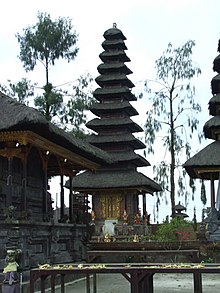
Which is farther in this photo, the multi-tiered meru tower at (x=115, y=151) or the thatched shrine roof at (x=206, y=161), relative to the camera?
the multi-tiered meru tower at (x=115, y=151)

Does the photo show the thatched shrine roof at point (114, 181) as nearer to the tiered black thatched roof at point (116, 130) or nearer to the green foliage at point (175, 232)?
the tiered black thatched roof at point (116, 130)

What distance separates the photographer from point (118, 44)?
1588 inches

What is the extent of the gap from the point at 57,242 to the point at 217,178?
12599 millimetres

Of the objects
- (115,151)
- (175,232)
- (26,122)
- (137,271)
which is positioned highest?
(115,151)

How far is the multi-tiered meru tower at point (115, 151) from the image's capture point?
36.0 metres

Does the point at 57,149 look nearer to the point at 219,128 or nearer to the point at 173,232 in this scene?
the point at 173,232

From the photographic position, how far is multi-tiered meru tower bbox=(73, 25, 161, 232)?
118 feet

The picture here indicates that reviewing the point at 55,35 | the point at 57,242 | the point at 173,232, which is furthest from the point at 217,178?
the point at 55,35

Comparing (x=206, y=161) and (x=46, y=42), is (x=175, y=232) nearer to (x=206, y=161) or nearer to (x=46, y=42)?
(x=206, y=161)

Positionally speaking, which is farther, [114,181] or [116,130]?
[116,130]

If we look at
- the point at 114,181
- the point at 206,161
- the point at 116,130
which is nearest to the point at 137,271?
the point at 206,161

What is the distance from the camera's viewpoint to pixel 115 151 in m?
37.5

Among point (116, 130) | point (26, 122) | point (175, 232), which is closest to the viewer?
point (26, 122)

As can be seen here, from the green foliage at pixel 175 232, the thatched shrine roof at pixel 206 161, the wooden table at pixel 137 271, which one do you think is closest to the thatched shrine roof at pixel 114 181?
the thatched shrine roof at pixel 206 161
